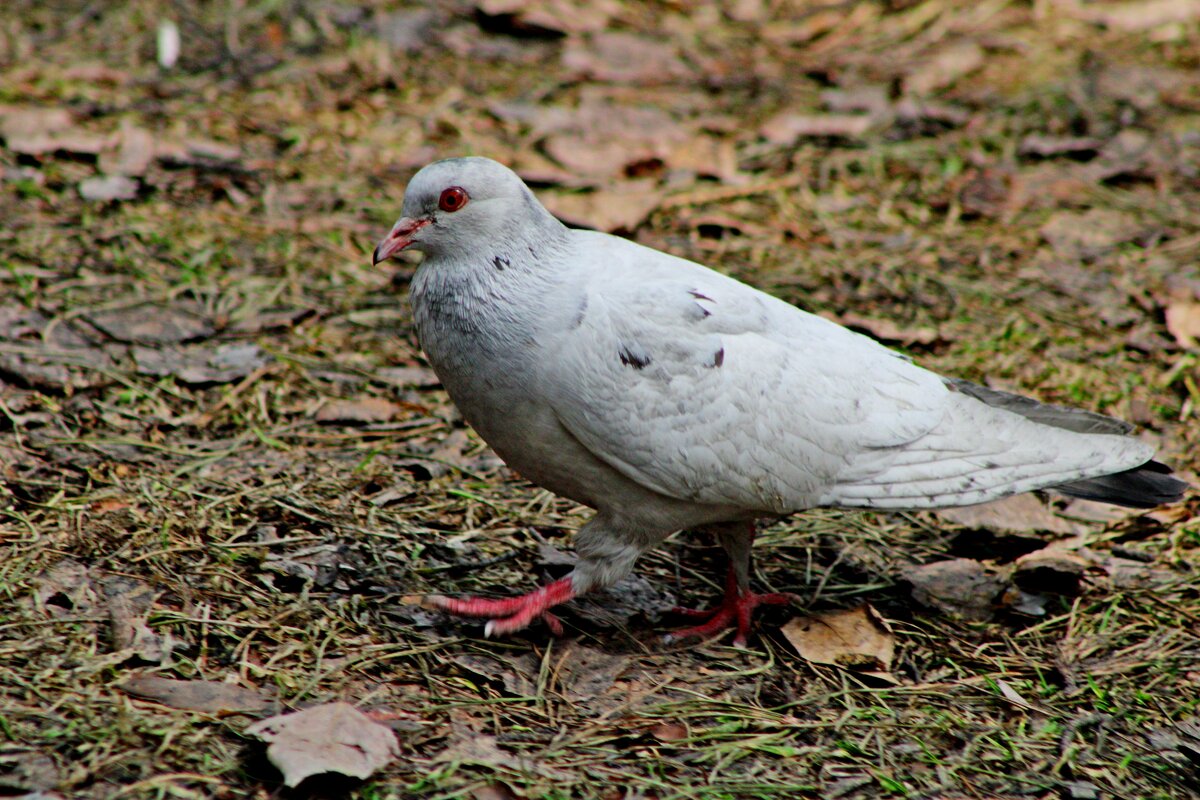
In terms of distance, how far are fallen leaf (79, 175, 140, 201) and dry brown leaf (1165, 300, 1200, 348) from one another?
4.90 meters

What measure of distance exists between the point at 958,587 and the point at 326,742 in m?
2.30

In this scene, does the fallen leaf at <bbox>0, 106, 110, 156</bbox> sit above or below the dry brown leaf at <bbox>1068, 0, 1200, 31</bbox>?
below

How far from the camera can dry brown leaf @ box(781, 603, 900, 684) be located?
3777mm

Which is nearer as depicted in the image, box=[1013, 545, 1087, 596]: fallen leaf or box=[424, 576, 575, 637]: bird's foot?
box=[424, 576, 575, 637]: bird's foot

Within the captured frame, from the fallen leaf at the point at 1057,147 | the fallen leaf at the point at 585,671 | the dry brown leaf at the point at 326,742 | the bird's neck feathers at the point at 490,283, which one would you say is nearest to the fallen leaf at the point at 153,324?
the bird's neck feathers at the point at 490,283

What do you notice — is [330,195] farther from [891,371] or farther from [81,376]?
[891,371]

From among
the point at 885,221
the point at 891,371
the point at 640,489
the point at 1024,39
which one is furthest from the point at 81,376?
A: the point at 1024,39

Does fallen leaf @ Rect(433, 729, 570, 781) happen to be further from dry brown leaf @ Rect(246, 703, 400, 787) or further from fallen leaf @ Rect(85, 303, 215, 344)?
fallen leaf @ Rect(85, 303, 215, 344)

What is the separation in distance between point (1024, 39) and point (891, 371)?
504 centimetres

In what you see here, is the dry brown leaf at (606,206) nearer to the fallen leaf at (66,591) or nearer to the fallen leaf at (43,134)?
the fallen leaf at (43,134)

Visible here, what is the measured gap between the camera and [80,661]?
10.3ft

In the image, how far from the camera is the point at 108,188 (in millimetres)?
5785

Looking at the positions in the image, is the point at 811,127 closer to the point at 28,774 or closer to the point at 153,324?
the point at 153,324

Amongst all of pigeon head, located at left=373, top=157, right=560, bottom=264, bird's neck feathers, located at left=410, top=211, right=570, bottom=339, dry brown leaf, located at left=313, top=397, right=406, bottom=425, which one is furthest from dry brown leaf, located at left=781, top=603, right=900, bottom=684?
dry brown leaf, located at left=313, top=397, right=406, bottom=425
